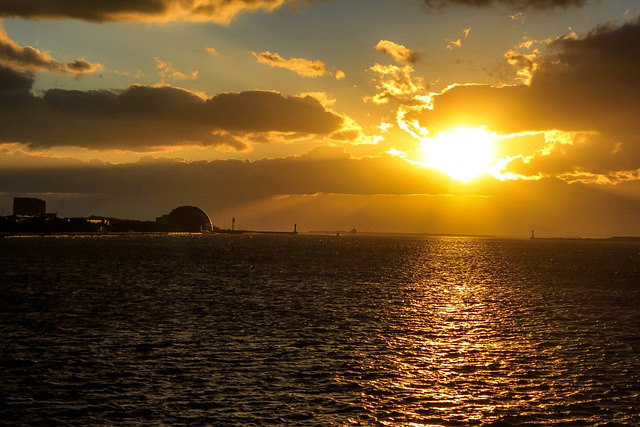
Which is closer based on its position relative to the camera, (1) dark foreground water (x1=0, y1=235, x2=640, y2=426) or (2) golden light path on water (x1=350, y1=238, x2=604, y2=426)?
(1) dark foreground water (x1=0, y1=235, x2=640, y2=426)

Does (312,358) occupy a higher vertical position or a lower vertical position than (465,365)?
higher

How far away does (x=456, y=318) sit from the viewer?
262 feet

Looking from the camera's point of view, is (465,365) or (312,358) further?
(312,358)

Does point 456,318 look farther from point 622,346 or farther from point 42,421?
point 42,421

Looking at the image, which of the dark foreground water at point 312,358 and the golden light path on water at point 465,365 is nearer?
the dark foreground water at point 312,358

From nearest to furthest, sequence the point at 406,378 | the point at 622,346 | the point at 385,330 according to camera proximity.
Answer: the point at 406,378 → the point at 622,346 → the point at 385,330

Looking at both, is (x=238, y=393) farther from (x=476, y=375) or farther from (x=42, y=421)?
(x=476, y=375)

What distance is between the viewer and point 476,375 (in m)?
47.7

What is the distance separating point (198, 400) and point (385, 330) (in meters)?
32.2

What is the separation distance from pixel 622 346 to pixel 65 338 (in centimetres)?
4686

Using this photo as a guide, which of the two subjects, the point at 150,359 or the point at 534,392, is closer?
the point at 534,392

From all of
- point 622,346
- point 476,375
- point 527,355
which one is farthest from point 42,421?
point 622,346

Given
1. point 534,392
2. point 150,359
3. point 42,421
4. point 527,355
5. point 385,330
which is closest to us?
point 42,421

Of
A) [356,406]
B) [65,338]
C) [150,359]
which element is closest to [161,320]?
[65,338]
